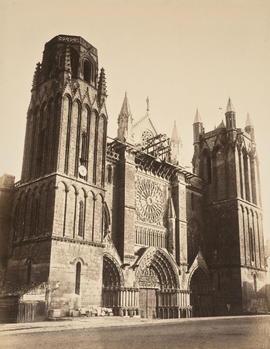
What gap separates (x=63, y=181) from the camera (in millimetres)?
27109

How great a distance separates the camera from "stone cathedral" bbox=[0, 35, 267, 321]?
85.9 ft

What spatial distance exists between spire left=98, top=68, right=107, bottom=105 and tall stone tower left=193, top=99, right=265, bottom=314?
691 inches

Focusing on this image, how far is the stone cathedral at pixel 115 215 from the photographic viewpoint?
26.2 m

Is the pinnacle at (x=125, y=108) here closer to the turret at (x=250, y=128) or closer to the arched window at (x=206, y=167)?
the arched window at (x=206, y=167)

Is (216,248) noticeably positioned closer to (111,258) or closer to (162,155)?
(162,155)

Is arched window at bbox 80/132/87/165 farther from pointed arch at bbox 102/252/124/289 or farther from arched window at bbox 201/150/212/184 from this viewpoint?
arched window at bbox 201/150/212/184

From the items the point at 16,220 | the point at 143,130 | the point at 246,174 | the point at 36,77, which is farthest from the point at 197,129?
the point at 16,220

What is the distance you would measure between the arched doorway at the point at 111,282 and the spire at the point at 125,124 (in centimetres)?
1343

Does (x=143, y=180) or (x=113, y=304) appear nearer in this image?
(x=113, y=304)

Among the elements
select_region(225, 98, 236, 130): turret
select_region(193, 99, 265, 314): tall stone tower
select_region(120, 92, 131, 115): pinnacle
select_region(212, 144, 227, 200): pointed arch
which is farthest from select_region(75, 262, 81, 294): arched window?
select_region(225, 98, 236, 130): turret

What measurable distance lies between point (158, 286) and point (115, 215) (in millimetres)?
7818

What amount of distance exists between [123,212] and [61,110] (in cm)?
971

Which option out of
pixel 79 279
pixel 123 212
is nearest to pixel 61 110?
pixel 123 212

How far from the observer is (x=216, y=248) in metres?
41.6
